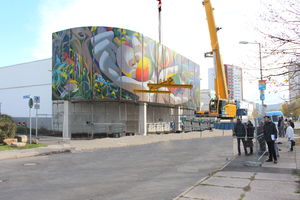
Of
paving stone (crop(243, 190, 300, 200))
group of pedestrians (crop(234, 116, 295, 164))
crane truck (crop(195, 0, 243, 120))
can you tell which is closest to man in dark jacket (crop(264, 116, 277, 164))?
group of pedestrians (crop(234, 116, 295, 164))

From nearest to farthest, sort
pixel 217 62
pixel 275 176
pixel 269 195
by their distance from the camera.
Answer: pixel 269 195 → pixel 275 176 → pixel 217 62

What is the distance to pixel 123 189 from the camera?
6633 mm

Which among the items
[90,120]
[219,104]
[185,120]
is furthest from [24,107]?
[219,104]

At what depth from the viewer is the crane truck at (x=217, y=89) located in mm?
22062

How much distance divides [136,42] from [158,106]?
10.8m

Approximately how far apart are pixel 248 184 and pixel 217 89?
56.9 feet

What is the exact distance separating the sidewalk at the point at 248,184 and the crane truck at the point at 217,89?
13022mm

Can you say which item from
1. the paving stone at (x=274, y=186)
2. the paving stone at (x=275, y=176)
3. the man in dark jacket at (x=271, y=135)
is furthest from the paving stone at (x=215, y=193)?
the man in dark jacket at (x=271, y=135)

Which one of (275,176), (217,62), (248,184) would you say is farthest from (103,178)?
(217,62)

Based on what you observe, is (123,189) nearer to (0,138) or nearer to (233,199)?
(233,199)

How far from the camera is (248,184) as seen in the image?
6.69 m

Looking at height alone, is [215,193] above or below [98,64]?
below

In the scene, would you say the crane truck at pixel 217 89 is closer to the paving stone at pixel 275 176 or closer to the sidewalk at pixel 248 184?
the sidewalk at pixel 248 184

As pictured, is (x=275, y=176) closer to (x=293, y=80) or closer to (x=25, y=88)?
(x=293, y=80)
